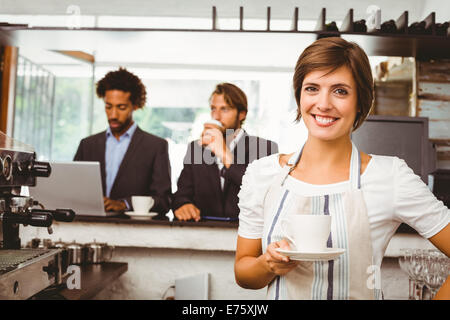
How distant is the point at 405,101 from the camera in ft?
10.8

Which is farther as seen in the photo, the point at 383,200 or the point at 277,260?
the point at 383,200

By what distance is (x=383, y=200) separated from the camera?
3.25ft

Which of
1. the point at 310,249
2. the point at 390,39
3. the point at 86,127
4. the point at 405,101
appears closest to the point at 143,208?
the point at 310,249

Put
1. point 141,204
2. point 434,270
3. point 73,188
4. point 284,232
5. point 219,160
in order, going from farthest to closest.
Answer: point 219,160 < point 141,204 < point 73,188 < point 434,270 < point 284,232

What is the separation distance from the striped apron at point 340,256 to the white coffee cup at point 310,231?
12 centimetres

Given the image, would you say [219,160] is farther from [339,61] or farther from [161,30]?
[339,61]

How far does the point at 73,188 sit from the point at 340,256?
1448 mm

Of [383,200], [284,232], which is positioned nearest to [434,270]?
A: [383,200]

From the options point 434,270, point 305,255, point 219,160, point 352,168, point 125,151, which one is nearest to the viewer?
point 305,255

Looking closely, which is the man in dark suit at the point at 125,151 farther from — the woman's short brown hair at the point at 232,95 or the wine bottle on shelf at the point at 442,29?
the wine bottle on shelf at the point at 442,29

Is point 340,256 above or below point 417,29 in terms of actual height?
below

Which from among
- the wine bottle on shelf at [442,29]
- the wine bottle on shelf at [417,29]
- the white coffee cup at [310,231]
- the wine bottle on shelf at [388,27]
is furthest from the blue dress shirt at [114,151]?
the white coffee cup at [310,231]

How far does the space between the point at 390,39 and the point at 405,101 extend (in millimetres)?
840

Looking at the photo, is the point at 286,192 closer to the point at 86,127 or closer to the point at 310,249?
the point at 310,249
